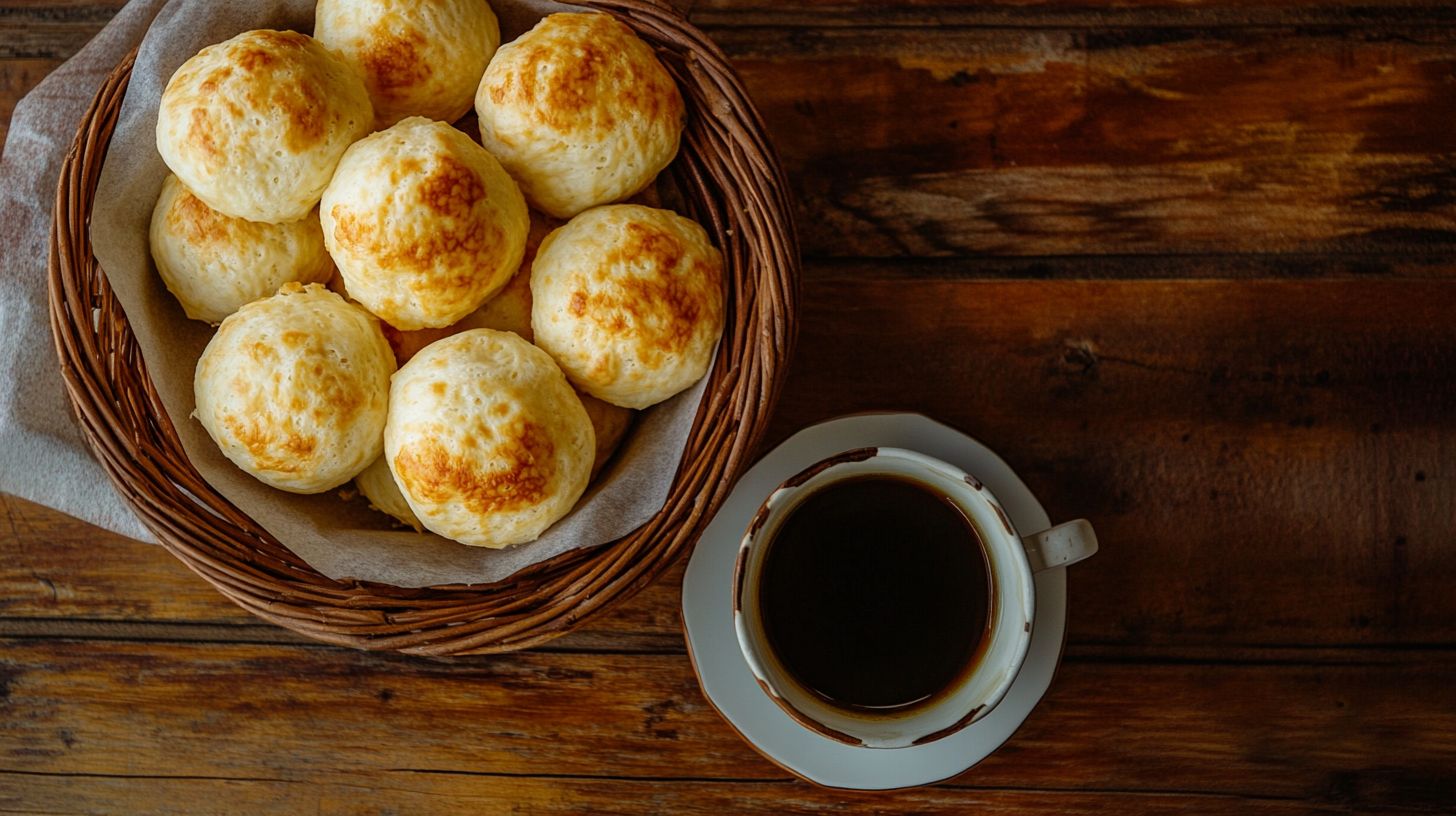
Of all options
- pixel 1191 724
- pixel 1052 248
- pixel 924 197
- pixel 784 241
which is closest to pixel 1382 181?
pixel 1052 248

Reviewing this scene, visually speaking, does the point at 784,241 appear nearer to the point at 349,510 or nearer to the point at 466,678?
the point at 349,510

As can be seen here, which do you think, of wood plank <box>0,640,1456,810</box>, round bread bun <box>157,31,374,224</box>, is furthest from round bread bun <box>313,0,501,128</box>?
wood plank <box>0,640,1456,810</box>

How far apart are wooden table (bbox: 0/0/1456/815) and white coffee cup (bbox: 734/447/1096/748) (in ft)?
0.55

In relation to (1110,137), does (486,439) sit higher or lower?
lower

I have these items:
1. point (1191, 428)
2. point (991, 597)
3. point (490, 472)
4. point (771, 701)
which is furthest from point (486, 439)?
point (1191, 428)

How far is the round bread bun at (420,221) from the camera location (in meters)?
0.78

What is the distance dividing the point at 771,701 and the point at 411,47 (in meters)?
0.76

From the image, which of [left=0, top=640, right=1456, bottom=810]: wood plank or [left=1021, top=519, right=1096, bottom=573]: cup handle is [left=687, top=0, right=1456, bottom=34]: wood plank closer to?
[left=1021, top=519, right=1096, bottom=573]: cup handle

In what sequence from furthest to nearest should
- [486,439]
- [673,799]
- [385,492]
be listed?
[673,799]
[385,492]
[486,439]

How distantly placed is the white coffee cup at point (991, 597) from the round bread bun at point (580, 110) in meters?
0.35

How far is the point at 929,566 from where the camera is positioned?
99cm

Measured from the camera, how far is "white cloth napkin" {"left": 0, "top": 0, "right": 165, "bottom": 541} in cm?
94

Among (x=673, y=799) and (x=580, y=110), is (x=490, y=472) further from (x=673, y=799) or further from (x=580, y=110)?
(x=673, y=799)

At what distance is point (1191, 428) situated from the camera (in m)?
1.08
